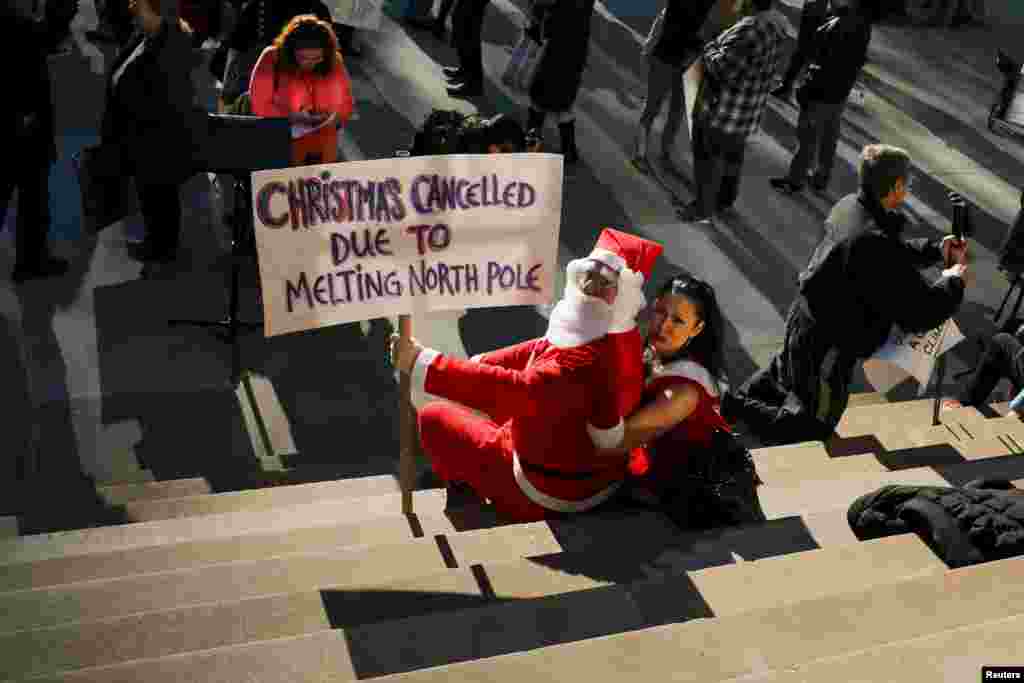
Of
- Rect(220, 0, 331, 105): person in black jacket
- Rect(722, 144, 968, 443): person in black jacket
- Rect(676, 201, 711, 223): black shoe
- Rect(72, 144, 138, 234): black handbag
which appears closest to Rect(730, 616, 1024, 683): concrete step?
Rect(722, 144, 968, 443): person in black jacket

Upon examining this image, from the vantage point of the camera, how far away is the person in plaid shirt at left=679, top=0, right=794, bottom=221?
7613 millimetres

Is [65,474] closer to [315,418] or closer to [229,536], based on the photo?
[315,418]

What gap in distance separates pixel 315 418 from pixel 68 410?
3.86 feet

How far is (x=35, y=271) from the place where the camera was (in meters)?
6.88

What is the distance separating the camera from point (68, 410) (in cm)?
585

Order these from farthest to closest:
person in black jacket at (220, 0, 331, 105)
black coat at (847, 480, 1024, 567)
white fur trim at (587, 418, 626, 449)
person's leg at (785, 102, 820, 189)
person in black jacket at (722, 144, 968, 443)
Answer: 1. person's leg at (785, 102, 820, 189)
2. person in black jacket at (220, 0, 331, 105)
3. person in black jacket at (722, 144, 968, 443)
4. white fur trim at (587, 418, 626, 449)
5. black coat at (847, 480, 1024, 567)

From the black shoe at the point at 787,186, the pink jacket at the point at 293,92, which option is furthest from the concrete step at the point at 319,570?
the black shoe at the point at 787,186

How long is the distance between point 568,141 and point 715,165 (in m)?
1.24

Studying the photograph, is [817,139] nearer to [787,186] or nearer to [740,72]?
[787,186]

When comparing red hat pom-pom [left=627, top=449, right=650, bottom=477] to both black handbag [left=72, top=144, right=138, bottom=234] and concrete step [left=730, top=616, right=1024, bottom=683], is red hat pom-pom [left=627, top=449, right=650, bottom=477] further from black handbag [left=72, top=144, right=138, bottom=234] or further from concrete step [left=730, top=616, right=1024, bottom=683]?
black handbag [left=72, top=144, right=138, bottom=234]

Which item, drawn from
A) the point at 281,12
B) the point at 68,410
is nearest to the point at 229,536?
the point at 68,410

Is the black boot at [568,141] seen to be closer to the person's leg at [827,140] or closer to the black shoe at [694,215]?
the black shoe at [694,215]

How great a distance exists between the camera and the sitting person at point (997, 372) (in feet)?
18.7

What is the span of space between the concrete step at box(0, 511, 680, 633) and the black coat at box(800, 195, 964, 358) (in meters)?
1.67
